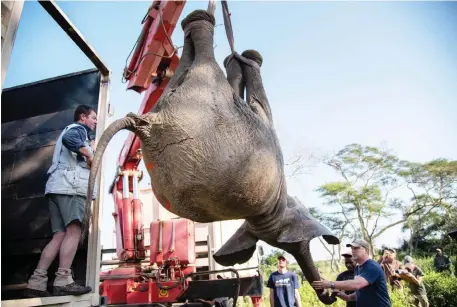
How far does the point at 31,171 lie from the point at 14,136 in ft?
1.53

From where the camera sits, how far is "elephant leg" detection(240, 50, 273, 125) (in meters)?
2.38

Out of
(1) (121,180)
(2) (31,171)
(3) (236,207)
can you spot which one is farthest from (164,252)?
(3) (236,207)

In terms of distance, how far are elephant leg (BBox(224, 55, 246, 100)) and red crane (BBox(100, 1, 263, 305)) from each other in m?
2.14

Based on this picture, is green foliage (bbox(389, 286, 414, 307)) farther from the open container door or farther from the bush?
the open container door

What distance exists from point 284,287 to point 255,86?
420cm

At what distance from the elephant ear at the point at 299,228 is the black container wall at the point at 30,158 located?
178 centimetres

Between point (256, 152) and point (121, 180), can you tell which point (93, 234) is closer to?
point (256, 152)

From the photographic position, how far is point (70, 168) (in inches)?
113

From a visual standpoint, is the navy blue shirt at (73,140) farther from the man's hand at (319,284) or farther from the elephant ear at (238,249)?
the man's hand at (319,284)

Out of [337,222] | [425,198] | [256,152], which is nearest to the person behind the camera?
[256,152]

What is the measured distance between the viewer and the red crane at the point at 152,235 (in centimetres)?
466

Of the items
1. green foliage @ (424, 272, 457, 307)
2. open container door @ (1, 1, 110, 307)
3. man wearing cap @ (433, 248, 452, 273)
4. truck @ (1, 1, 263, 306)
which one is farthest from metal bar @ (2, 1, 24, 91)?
man wearing cap @ (433, 248, 452, 273)

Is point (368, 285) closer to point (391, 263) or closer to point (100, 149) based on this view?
point (100, 149)

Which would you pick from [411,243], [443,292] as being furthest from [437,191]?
[443,292]
